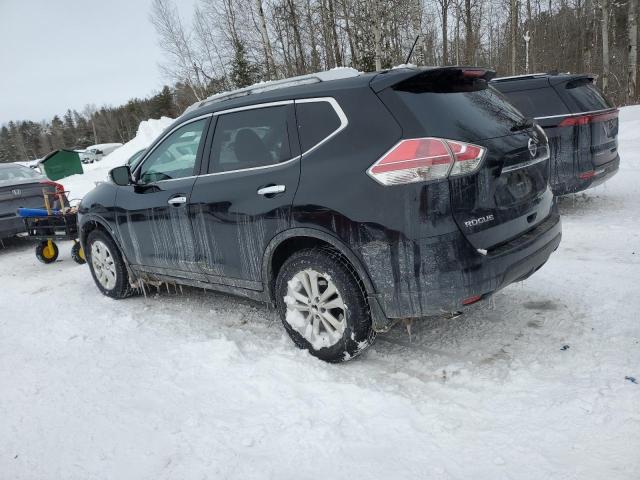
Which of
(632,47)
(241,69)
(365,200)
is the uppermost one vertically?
(241,69)

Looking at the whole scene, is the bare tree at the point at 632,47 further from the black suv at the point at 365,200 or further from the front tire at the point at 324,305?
the front tire at the point at 324,305

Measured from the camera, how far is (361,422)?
2551 mm

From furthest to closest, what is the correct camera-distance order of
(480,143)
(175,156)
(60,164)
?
(60,164) < (175,156) < (480,143)

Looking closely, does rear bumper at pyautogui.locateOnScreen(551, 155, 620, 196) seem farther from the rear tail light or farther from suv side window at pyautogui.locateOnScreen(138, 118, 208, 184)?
suv side window at pyautogui.locateOnScreen(138, 118, 208, 184)

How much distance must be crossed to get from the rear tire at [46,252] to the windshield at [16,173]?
7.51ft

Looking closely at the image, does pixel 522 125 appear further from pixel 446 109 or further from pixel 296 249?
Answer: pixel 296 249

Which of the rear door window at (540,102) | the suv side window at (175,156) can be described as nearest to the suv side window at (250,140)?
the suv side window at (175,156)

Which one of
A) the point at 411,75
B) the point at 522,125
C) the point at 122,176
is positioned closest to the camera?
the point at 411,75

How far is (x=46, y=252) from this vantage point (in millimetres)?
7180

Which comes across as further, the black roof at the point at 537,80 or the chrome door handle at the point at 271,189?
the black roof at the point at 537,80

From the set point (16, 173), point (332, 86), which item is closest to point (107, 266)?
point (332, 86)

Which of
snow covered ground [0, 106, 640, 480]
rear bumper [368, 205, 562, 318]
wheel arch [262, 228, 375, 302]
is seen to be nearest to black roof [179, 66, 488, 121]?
wheel arch [262, 228, 375, 302]

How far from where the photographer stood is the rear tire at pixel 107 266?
493 cm

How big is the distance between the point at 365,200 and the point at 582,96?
4842mm
